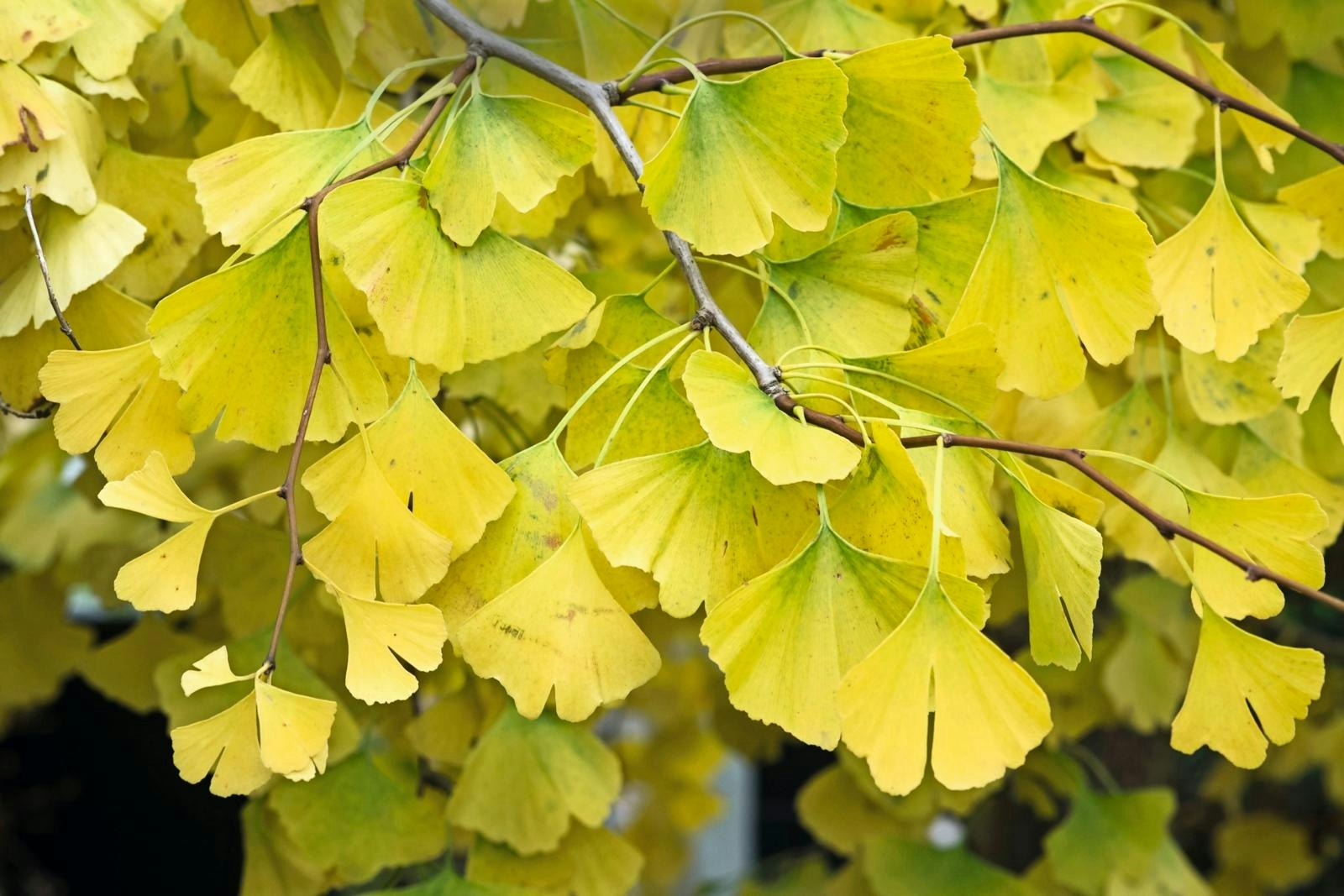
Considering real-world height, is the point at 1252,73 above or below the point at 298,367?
below

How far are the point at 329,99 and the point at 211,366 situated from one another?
0.85 feet

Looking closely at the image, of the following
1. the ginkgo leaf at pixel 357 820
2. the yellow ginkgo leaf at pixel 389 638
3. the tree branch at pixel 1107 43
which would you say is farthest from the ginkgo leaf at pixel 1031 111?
the ginkgo leaf at pixel 357 820

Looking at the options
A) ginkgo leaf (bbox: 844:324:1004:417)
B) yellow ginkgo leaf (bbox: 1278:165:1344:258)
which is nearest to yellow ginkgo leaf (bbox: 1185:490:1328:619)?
ginkgo leaf (bbox: 844:324:1004:417)

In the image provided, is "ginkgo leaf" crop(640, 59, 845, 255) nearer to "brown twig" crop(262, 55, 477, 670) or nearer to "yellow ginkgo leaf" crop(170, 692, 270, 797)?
"brown twig" crop(262, 55, 477, 670)

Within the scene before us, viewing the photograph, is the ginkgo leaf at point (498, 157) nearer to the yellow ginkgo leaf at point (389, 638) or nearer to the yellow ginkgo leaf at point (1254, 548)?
the yellow ginkgo leaf at point (389, 638)

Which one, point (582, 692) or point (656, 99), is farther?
point (656, 99)

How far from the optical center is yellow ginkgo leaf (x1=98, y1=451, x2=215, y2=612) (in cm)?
51

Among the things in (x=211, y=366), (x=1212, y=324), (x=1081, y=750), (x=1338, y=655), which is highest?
(x=211, y=366)

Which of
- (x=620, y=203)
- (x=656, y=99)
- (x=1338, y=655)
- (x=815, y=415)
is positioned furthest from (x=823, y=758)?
(x=815, y=415)

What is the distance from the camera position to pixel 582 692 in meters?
0.53

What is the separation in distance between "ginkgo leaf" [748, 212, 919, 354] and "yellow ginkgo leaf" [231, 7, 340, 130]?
304mm

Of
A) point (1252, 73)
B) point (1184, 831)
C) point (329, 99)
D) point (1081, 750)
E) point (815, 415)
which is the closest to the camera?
point (815, 415)

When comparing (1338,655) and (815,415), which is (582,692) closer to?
(815,415)

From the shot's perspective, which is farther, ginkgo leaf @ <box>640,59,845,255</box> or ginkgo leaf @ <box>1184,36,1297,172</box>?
ginkgo leaf @ <box>1184,36,1297,172</box>
